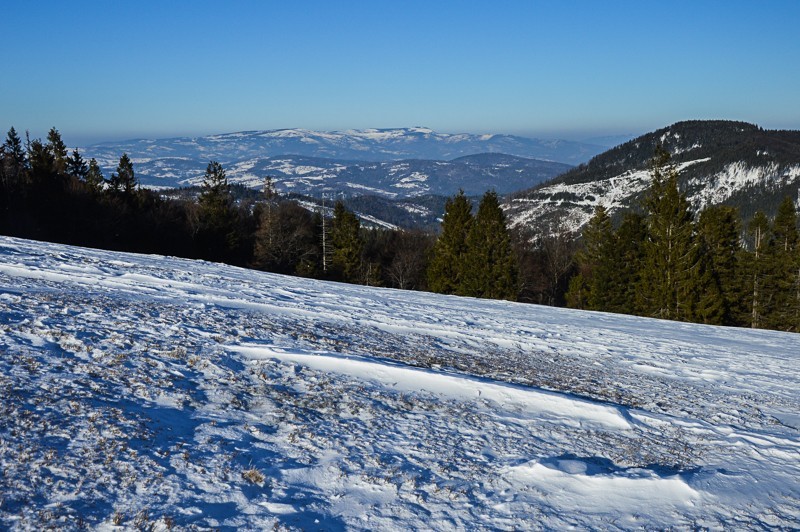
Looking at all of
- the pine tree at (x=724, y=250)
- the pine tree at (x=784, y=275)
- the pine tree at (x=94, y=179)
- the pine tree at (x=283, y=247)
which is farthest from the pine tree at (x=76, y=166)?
the pine tree at (x=784, y=275)

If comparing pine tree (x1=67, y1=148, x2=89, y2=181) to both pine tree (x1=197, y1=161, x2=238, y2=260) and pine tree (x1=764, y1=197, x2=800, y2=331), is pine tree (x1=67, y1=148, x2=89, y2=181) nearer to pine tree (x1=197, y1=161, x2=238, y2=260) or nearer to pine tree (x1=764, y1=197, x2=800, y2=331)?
pine tree (x1=197, y1=161, x2=238, y2=260)

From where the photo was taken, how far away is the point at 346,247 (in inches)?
2093

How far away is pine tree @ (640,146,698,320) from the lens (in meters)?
35.0

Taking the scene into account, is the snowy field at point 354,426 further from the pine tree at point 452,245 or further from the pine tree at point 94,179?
the pine tree at point 94,179

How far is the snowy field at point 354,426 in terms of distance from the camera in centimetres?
482

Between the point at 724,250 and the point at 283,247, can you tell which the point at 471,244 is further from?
the point at 283,247

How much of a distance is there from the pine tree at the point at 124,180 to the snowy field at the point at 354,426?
45.5m

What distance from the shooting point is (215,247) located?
178 feet

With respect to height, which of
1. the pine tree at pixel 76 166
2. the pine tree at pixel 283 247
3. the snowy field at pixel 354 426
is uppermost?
the pine tree at pixel 76 166

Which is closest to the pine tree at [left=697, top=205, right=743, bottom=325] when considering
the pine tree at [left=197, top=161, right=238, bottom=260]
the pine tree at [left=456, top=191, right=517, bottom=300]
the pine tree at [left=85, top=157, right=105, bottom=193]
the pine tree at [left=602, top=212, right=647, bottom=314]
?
the pine tree at [left=602, top=212, right=647, bottom=314]

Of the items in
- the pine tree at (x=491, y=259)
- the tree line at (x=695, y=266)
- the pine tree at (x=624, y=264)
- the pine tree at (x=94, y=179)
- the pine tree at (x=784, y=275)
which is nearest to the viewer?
the tree line at (x=695, y=266)

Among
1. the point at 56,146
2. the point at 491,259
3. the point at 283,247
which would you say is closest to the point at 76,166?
the point at 56,146

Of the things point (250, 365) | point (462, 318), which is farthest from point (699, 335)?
point (250, 365)

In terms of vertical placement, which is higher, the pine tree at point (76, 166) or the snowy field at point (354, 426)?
the pine tree at point (76, 166)
